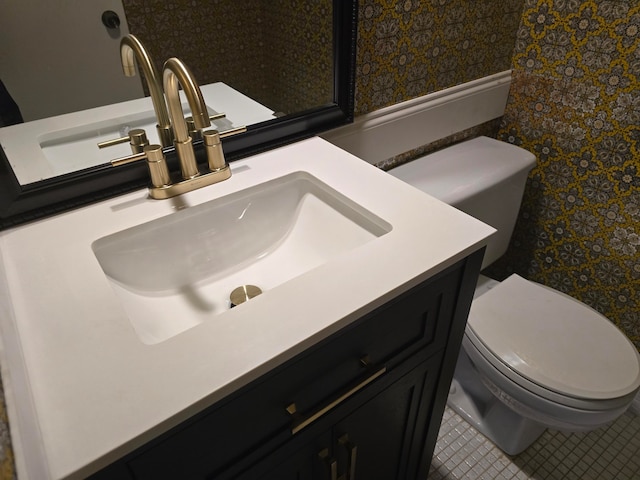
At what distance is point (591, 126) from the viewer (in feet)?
4.36

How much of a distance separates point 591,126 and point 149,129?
1217 mm

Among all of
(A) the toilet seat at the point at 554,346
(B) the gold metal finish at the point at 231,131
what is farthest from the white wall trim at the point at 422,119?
(A) the toilet seat at the point at 554,346

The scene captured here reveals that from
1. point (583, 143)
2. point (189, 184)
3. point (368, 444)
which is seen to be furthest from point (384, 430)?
point (583, 143)

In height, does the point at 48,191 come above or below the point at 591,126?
above

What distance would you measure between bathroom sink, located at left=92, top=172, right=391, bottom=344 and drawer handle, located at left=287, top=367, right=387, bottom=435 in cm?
21

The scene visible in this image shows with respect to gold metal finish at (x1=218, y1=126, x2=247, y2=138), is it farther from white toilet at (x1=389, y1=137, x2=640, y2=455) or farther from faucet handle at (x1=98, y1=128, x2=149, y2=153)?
white toilet at (x1=389, y1=137, x2=640, y2=455)

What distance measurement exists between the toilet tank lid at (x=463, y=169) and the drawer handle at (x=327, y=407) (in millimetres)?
558

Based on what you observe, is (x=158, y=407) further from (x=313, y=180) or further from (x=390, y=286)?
(x=313, y=180)

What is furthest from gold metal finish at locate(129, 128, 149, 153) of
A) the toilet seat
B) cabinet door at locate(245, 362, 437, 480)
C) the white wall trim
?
the toilet seat

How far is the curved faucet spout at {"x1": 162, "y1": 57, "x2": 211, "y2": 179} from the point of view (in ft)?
2.20

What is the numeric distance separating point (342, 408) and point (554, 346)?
694 mm

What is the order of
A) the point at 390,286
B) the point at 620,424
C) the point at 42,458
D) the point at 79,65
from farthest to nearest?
the point at 620,424 < the point at 79,65 < the point at 390,286 < the point at 42,458

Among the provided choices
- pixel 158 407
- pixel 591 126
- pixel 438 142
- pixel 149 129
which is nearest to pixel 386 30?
pixel 438 142

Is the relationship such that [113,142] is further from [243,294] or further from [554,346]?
[554,346]
